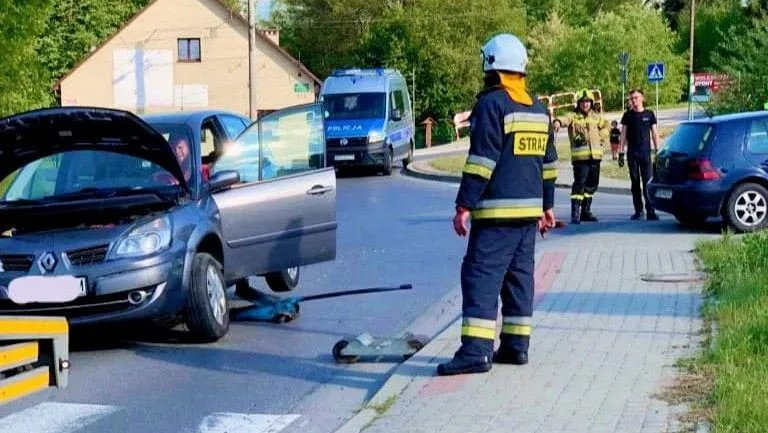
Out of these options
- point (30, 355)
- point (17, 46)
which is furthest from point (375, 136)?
point (30, 355)

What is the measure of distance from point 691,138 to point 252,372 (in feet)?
31.8

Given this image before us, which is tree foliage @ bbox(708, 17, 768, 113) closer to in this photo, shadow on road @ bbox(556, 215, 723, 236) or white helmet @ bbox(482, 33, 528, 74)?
shadow on road @ bbox(556, 215, 723, 236)

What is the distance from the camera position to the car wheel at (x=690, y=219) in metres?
16.9

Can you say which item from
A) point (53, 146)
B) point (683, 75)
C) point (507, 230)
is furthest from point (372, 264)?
Result: point (683, 75)

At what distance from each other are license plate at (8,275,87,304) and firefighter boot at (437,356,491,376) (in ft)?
9.04

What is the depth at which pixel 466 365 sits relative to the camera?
25.8 feet

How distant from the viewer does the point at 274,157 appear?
1093 centimetres

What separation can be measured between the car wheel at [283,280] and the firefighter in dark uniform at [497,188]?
15.3ft

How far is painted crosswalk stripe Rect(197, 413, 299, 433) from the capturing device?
725 centimetres

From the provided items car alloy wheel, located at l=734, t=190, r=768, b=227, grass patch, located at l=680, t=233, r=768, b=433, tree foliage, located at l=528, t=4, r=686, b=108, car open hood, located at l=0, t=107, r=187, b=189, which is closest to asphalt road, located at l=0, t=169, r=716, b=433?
car open hood, located at l=0, t=107, r=187, b=189

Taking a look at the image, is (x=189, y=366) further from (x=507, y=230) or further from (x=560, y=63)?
(x=560, y=63)

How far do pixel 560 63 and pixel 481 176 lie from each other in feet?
211

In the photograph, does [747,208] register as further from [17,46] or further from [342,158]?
[17,46]

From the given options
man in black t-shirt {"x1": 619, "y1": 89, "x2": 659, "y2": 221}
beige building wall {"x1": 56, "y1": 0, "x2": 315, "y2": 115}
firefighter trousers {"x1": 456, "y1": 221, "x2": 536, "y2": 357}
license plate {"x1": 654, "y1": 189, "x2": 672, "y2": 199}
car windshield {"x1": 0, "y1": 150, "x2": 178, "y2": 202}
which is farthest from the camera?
beige building wall {"x1": 56, "y1": 0, "x2": 315, "y2": 115}
